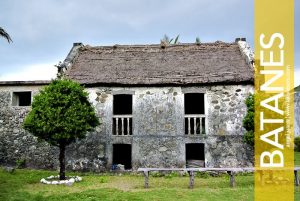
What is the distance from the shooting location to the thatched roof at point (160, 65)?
17.5 meters

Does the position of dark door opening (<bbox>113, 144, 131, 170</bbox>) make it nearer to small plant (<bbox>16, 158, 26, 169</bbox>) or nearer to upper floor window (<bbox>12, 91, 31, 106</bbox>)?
small plant (<bbox>16, 158, 26, 169</bbox>)

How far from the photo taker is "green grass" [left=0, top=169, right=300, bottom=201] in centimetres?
1056

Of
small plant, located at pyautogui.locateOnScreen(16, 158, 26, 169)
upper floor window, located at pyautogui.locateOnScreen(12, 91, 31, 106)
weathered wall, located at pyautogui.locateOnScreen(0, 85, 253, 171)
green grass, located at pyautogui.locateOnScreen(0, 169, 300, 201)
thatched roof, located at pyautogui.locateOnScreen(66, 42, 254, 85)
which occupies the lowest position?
green grass, located at pyautogui.locateOnScreen(0, 169, 300, 201)

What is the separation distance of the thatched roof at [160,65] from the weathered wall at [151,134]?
0.43 metres

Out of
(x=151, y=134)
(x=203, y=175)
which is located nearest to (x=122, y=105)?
(x=151, y=134)

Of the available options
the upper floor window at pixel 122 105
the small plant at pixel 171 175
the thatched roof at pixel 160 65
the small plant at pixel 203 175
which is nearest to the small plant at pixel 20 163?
the thatched roof at pixel 160 65

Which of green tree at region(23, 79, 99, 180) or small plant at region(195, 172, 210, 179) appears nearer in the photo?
green tree at region(23, 79, 99, 180)

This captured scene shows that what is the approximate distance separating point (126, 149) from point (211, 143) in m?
5.85

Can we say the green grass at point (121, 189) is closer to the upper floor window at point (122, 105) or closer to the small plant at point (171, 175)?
the small plant at point (171, 175)

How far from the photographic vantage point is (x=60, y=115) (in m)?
14.1

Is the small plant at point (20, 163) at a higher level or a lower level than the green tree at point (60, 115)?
lower

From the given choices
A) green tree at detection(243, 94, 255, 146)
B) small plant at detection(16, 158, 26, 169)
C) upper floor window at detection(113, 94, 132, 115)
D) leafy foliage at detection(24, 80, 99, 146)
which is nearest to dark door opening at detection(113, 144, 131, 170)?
upper floor window at detection(113, 94, 132, 115)

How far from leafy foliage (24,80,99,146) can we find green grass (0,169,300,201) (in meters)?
1.86

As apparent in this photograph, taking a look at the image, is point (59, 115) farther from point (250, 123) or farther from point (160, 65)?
point (250, 123)
